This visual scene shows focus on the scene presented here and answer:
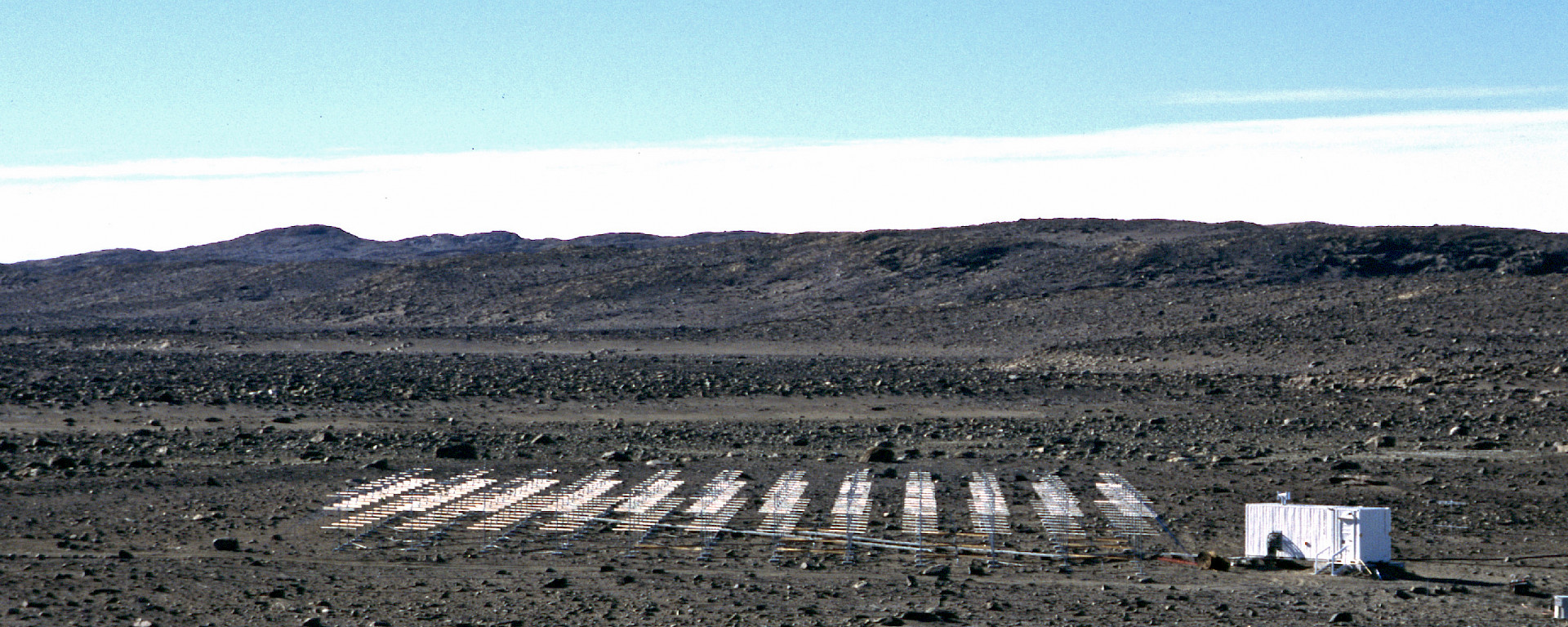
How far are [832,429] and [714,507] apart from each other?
8.43 meters

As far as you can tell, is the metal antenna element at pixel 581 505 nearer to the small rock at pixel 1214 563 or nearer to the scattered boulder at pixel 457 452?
the scattered boulder at pixel 457 452

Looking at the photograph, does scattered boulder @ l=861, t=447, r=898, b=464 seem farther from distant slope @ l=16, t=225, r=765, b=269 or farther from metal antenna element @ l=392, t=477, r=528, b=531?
distant slope @ l=16, t=225, r=765, b=269

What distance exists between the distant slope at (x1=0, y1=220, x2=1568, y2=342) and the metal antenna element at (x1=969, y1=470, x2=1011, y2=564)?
22.7 meters

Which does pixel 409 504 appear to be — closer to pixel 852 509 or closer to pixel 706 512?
pixel 706 512

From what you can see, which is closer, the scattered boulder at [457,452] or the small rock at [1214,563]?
the small rock at [1214,563]

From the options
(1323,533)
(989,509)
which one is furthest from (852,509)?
(1323,533)

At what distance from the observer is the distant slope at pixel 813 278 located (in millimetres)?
46188

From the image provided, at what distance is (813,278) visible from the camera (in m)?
53.9

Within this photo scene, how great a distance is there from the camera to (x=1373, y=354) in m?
32.2

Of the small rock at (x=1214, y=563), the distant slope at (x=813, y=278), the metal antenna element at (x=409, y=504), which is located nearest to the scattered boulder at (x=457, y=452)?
the metal antenna element at (x=409, y=504)

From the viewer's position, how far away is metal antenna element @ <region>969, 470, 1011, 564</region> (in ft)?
45.5

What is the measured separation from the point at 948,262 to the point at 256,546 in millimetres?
41906

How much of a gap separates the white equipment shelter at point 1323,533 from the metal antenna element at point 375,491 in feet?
27.3

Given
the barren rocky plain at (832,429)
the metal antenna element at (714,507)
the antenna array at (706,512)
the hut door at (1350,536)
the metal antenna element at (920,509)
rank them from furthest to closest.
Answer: the metal antenna element at (714,507) → the antenna array at (706,512) → the metal antenna element at (920,509) → the hut door at (1350,536) → the barren rocky plain at (832,429)
